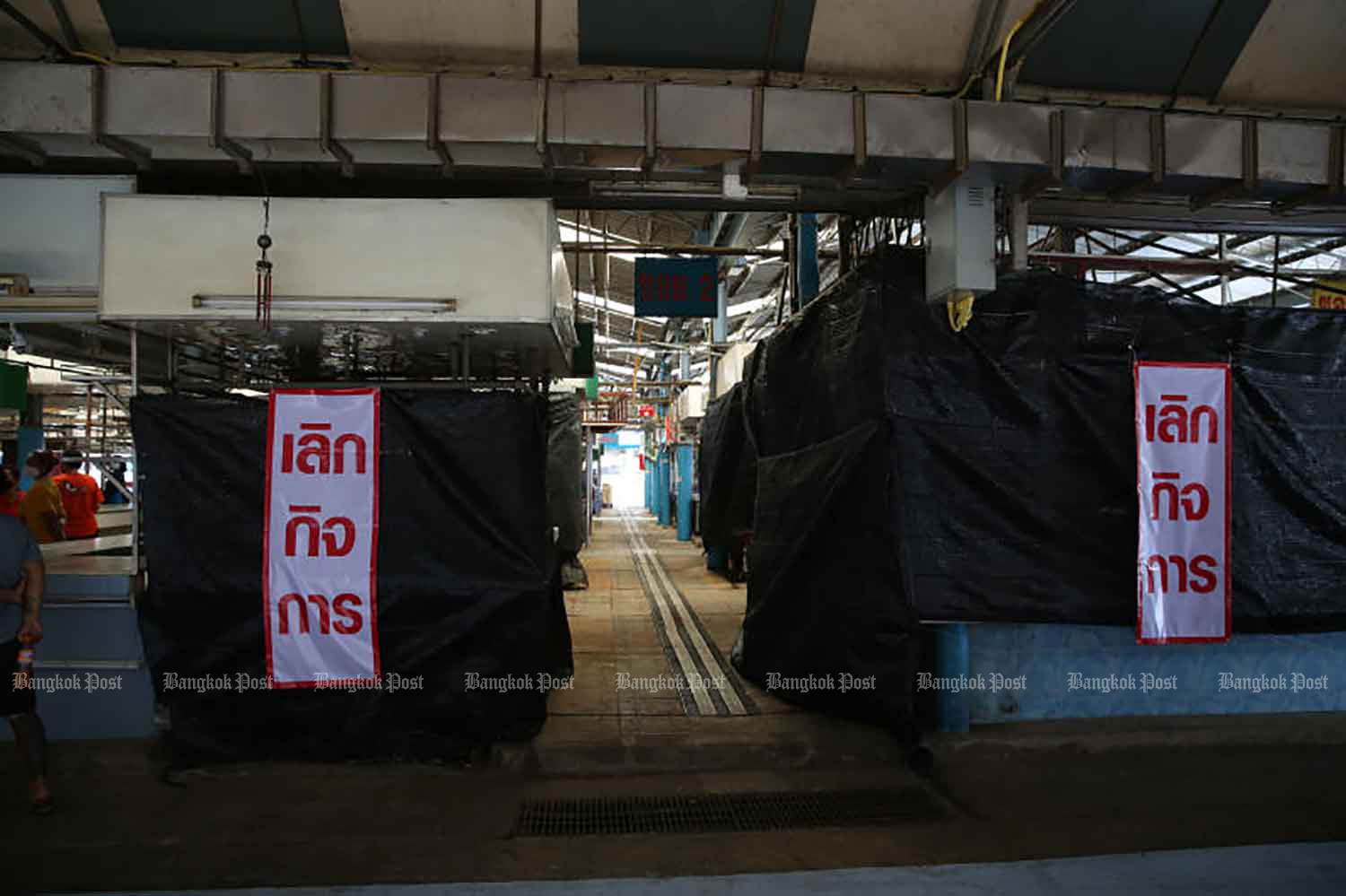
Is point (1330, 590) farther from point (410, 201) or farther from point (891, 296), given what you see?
point (410, 201)

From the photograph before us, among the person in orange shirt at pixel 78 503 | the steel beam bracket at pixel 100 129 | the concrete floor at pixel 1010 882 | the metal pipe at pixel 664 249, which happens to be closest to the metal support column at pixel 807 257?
the metal pipe at pixel 664 249

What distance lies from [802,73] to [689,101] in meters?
0.81

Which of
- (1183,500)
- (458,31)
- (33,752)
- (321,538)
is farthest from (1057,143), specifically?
(33,752)

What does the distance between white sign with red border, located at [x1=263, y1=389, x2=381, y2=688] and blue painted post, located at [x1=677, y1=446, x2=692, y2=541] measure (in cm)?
1290

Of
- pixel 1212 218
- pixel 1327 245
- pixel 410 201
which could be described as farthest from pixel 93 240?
pixel 1327 245

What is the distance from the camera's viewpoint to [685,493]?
18.1 metres

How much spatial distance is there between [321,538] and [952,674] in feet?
12.6

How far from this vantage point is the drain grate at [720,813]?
3.92 meters

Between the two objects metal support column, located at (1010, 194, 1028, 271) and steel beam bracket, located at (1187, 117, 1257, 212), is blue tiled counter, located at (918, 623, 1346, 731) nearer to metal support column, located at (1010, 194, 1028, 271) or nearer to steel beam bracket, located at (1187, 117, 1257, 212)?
metal support column, located at (1010, 194, 1028, 271)

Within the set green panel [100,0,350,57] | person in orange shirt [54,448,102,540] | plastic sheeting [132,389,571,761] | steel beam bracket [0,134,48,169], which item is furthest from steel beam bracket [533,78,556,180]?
person in orange shirt [54,448,102,540]

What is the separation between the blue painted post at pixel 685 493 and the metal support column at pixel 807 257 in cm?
1013

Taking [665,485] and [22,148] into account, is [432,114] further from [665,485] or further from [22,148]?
[665,485]

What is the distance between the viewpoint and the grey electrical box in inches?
167

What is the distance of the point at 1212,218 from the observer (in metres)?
5.30
